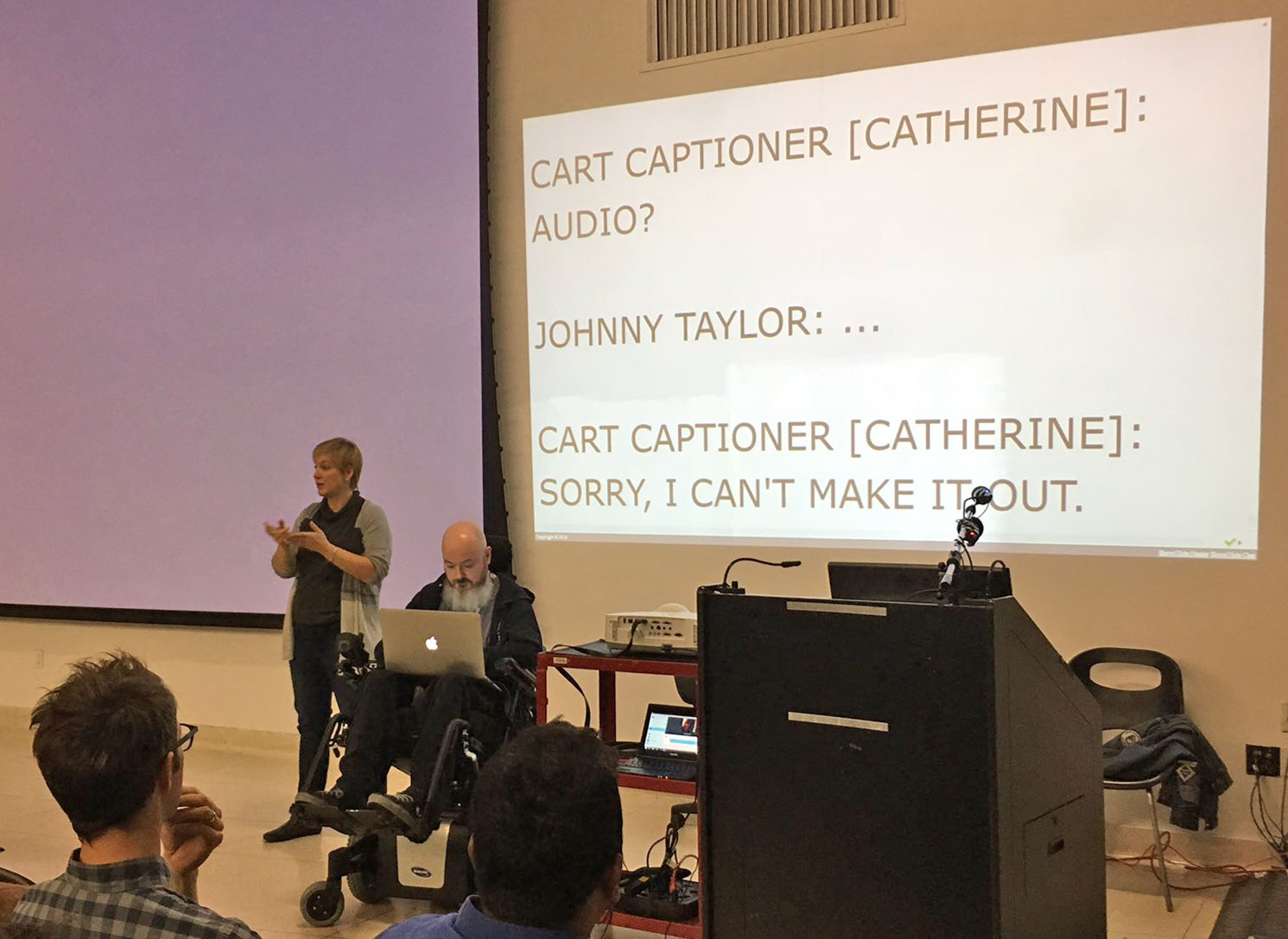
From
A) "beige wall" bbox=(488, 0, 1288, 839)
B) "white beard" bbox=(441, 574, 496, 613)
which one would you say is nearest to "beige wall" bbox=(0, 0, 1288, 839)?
"beige wall" bbox=(488, 0, 1288, 839)

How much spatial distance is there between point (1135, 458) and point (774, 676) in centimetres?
230

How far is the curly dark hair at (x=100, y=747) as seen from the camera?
4.90 feet

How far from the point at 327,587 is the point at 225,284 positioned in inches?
82.9

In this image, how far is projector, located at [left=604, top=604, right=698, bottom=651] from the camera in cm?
339

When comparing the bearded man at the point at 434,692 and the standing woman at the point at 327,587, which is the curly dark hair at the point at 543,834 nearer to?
the bearded man at the point at 434,692

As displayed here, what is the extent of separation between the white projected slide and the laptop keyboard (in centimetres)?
147

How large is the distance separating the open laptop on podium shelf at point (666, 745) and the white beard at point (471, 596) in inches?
32.1

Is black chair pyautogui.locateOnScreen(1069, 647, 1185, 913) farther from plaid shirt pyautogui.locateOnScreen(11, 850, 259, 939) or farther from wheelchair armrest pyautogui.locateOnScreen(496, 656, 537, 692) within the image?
plaid shirt pyautogui.locateOnScreen(11, 850, 259, 939)

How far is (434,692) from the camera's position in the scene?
377cm

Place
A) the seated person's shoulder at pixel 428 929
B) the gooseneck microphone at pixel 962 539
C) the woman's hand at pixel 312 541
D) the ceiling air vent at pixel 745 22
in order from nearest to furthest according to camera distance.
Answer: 1. the seated person's shoulder at pixel 428 929
2. the gooseneck microphone at pixel 962 539
3. the woman's hand at pixel 312 541
4. the ceiling air vent at pixel 745 22

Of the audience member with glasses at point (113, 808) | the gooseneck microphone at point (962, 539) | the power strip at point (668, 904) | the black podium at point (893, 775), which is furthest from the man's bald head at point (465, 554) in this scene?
the audience member with glasses at point (113, 808)

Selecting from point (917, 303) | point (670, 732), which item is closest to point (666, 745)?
point (670, 732)

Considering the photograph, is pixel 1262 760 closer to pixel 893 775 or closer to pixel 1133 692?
pixel 1133 692

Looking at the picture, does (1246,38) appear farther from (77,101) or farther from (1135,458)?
(77,101)
